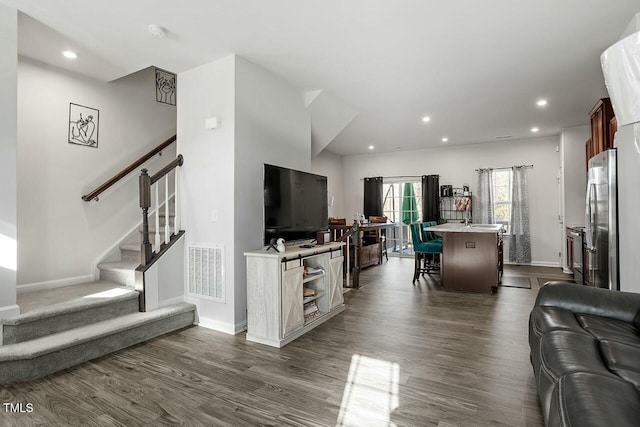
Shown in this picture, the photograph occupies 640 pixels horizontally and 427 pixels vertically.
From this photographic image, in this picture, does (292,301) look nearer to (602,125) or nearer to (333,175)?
(602,125)

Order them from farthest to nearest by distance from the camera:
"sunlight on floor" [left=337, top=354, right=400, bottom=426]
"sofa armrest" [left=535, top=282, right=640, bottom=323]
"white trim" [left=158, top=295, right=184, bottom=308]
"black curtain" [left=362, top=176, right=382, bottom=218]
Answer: "black curtain" [left=362, top=176, right=382, bottom=218], "white trim" [left=158, top=295, right=184, bottom=308], "sofa armrest" [left=535, top=282, right=640, bottom=323], "sunlight on floor" [left=337, top=354, right=400, bottom=426]

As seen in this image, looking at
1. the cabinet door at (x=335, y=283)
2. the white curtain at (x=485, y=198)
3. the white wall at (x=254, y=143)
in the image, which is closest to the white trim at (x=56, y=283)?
the white wall at (x=254, y=143)

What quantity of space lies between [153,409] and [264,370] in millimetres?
770

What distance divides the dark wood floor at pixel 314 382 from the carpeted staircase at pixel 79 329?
11 cm

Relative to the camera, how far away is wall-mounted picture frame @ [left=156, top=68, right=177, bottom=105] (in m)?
4.92

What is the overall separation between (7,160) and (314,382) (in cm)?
279

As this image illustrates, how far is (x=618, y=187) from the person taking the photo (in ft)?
11.5

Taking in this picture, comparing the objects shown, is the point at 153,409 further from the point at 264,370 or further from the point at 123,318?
the point at 123,318

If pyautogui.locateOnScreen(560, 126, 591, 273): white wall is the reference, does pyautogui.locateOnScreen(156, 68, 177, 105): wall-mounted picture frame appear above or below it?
above

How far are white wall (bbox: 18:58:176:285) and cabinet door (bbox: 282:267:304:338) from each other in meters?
2.63

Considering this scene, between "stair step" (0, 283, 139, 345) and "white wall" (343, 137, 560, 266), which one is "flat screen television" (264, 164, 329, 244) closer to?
"stair step" (0, 283, 139, 345)

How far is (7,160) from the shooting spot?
2566 mm

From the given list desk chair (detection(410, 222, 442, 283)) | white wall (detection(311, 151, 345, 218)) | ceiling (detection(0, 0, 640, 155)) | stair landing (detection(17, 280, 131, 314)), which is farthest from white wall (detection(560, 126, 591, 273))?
stair landing (detection(17, 280, 131, 314))

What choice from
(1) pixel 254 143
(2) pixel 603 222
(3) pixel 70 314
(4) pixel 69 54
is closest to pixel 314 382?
(3) pixel 70 314
